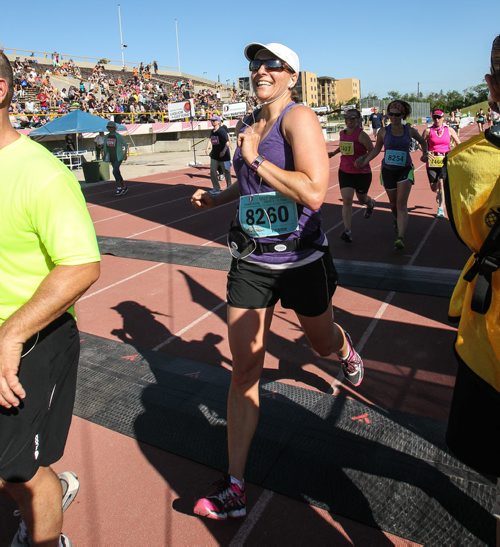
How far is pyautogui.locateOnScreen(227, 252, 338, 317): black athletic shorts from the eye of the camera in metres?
2.48

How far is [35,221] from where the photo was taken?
1.74 m

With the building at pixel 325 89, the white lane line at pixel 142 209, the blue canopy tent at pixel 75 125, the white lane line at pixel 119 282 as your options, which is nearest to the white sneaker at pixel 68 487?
the white lane line at pixel 119 282

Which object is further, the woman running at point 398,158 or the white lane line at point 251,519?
the woman running at point 398,158

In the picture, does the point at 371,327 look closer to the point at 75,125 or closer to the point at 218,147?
the point at 218,147

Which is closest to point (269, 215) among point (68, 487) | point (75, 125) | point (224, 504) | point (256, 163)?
point (256, 163)

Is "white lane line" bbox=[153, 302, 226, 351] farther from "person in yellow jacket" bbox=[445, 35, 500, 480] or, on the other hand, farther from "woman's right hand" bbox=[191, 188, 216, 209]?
"person in yellow jacket" bbox=[445, 35, 500, 480]

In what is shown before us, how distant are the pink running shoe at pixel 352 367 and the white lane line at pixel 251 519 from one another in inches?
44.2

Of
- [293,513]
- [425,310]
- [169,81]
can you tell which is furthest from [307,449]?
[169,81]

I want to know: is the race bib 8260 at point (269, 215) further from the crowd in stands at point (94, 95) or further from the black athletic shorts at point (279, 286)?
the crowd in stands at point (94, 95)

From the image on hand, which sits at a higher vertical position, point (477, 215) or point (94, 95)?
point (94, 95)

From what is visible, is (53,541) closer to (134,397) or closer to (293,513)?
(293,513)

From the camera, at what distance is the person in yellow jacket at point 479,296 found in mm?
1341

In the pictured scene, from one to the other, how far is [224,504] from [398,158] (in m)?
5.40

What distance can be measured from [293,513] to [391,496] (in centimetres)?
51
